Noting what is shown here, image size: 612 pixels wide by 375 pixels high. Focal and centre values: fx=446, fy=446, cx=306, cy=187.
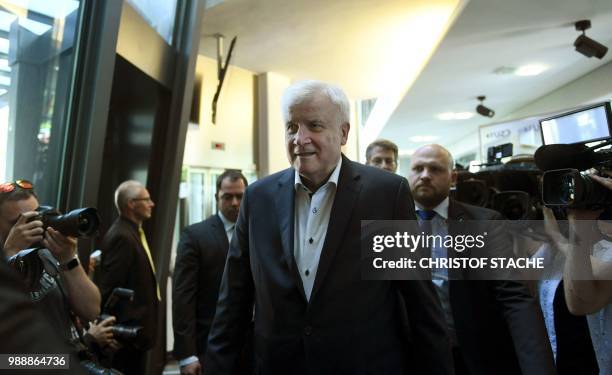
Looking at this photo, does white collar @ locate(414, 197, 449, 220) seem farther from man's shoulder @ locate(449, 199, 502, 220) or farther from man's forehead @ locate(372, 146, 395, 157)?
man's forehead @ locate(372, 146, 395, 157)

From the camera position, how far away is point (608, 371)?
54.1 inches

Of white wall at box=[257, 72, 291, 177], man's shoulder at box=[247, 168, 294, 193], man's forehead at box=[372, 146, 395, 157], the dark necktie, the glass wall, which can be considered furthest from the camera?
white wall at box=[257, 72, 291, 177]

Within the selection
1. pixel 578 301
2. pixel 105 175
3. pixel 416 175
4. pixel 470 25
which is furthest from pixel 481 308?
pixel 105 175

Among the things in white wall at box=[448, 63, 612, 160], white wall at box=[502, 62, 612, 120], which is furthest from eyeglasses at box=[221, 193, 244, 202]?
white wall at box=[502, 62, 612, 120]

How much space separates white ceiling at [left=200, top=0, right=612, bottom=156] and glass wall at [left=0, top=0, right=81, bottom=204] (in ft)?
6.88

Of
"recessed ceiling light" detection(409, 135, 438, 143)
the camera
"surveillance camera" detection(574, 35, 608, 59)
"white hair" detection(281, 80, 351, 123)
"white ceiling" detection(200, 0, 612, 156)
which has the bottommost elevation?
the camera

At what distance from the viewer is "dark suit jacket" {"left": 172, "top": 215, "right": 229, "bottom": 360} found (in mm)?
2254

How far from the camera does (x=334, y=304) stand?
1209 mm

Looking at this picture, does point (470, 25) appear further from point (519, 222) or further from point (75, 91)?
point (75, 91)

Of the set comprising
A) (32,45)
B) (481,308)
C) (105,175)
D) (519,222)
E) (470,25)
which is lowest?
(481,308)

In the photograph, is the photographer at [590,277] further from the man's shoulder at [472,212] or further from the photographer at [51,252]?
the photographer at [51,252]

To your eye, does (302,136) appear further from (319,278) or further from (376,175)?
(319,278)

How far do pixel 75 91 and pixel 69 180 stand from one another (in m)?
0.52

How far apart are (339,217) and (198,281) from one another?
132 cm
